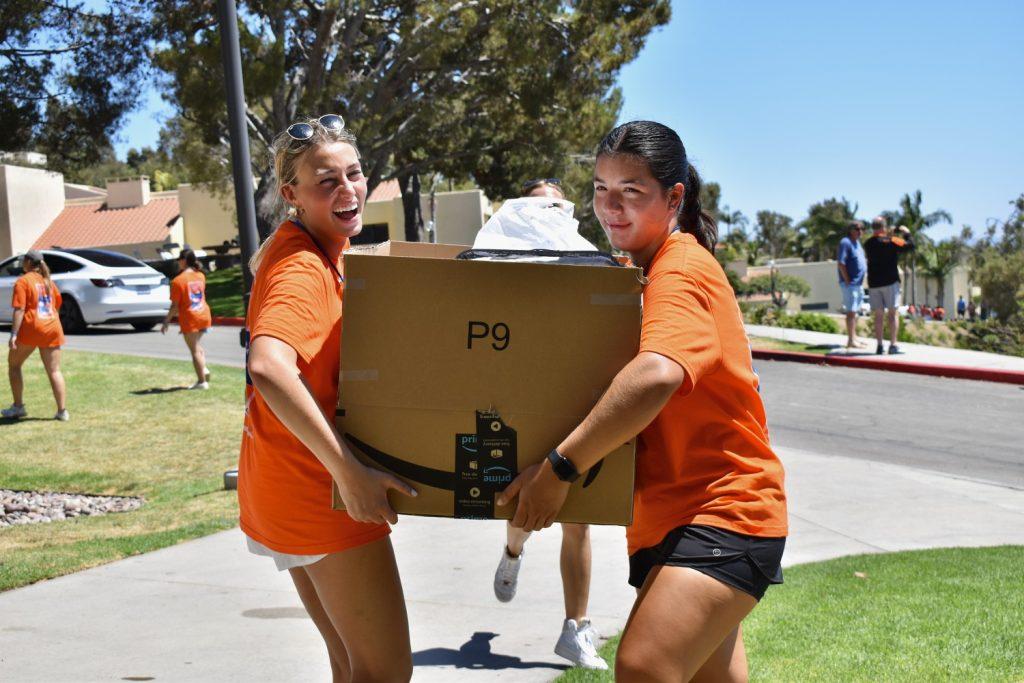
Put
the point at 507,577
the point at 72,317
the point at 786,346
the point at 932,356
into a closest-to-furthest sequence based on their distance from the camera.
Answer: the point at 507,577 < the point at 932,356 < the point at 786,346 < the point at 72,317

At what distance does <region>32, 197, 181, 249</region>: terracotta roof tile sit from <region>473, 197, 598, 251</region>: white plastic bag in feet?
156

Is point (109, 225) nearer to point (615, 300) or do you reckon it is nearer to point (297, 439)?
point (297, 439)

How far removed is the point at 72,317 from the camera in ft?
62.9

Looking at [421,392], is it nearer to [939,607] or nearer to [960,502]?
[939,607]

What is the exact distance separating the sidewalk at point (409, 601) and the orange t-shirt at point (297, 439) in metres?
1.80

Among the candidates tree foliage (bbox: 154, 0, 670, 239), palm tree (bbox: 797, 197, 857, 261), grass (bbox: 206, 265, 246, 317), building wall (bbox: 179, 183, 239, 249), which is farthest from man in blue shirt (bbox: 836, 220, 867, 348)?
palm tree (bbox: 797, 197, 857, 261)

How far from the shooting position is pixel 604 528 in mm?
6668

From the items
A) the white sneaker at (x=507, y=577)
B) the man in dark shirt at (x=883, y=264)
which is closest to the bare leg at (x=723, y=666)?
the white sneaker at (x=507, y=577)

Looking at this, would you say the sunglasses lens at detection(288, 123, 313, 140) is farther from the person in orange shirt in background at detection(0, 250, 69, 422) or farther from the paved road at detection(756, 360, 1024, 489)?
the person in orange shirt in background at detection(0, 250, 69, 422)

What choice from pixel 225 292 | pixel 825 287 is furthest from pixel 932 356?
pixel 825 287

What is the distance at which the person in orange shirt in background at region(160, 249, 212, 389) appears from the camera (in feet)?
41.6

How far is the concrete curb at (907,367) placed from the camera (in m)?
13.8

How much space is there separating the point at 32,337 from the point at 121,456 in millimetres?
2298

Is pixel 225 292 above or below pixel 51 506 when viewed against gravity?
above
